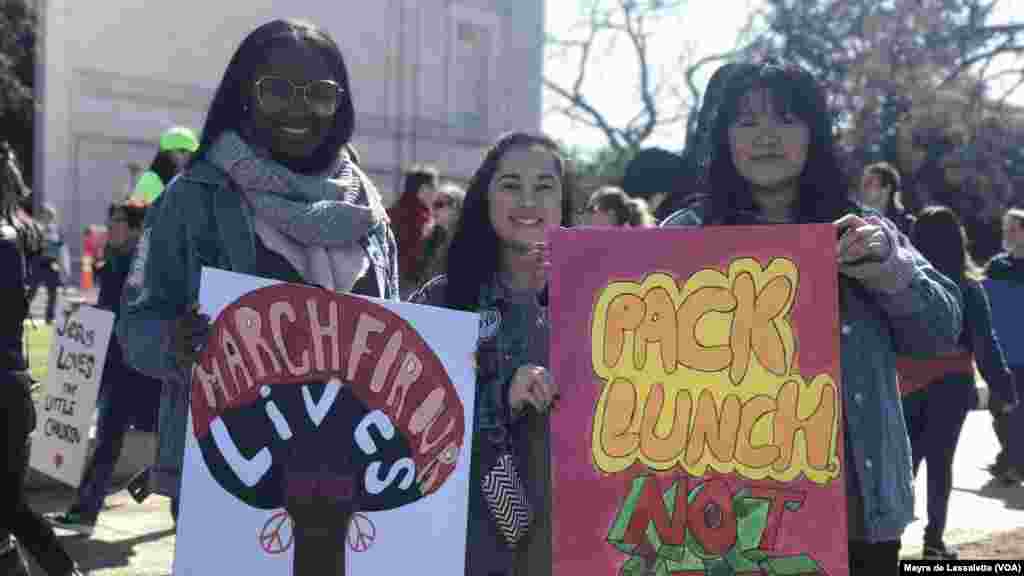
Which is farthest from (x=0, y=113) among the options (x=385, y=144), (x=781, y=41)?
(x=781, y=41)

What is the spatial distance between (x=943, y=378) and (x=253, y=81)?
4.42m

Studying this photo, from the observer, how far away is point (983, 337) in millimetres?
6320

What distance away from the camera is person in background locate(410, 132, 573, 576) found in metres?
2.83

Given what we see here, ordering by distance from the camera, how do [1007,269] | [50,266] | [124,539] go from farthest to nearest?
[50,266] < [1007,269] < [124,539]

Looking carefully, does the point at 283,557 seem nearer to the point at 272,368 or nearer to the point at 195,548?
the point at 195,548

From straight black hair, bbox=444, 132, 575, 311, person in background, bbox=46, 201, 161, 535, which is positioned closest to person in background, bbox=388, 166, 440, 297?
person in background, bbox=46, 201, 161, 535

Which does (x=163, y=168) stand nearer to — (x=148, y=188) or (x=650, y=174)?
(x=148, y=188)

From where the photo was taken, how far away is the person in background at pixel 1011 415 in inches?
313

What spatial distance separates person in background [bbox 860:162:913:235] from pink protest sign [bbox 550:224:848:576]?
5.31m

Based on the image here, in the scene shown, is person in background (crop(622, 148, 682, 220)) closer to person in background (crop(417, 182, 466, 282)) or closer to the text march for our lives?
person in background (crop(417, 182, 466, 282))

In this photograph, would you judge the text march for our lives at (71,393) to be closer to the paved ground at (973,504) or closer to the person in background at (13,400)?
the person in background at (13,400)

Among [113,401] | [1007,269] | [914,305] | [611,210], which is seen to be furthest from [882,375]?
[1007,269]

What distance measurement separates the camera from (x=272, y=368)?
2629 mm

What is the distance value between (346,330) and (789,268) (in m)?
0.95
